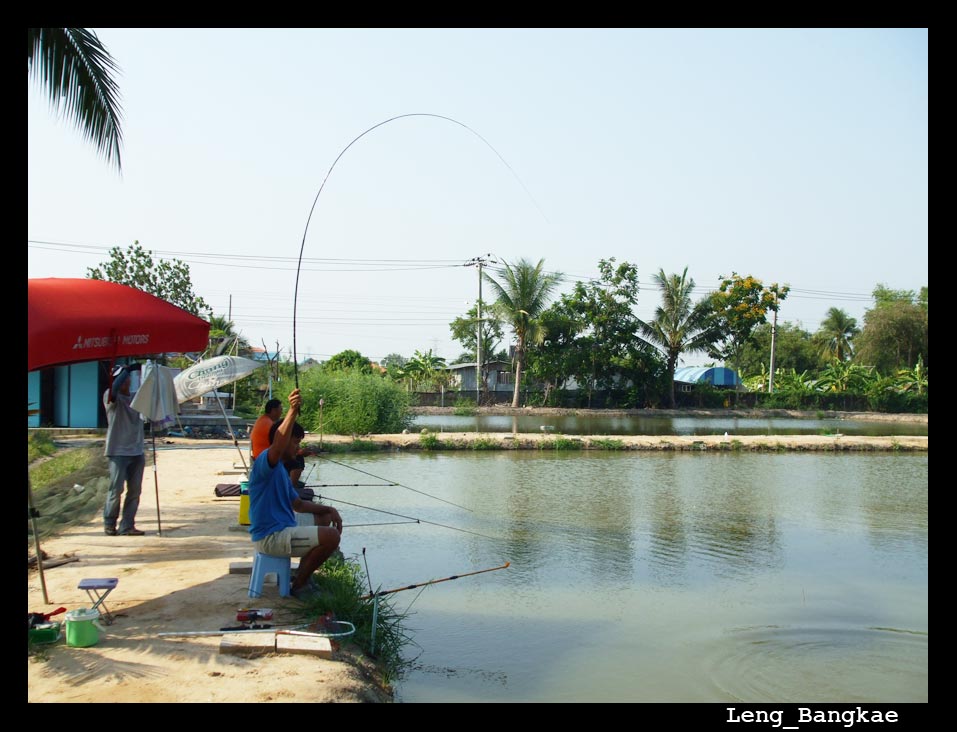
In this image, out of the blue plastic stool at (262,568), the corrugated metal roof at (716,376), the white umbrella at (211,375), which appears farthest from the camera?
the corrugated metal roof at (716,376)

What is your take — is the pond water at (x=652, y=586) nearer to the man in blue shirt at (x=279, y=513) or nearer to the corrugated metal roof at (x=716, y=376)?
the man in blue shirt at (x=279, y=513)

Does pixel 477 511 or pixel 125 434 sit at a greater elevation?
pixel 125 434

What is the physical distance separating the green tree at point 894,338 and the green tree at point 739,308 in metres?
5.22

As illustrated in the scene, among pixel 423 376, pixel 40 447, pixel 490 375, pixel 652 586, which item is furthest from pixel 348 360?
pixel 652 586

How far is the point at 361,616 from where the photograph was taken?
5.84 metres

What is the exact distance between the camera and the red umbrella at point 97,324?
17.6 ft

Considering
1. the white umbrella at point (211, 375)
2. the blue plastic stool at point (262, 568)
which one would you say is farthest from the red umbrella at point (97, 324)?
the white umbrella at point (211, 375)

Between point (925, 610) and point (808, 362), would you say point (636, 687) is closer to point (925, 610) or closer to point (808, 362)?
point (925, 610)

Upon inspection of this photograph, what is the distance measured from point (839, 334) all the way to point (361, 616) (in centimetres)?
4949

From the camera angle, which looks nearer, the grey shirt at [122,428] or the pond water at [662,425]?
the grey shirt at [122,428]

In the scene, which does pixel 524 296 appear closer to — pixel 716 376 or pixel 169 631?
pixel 716 376
